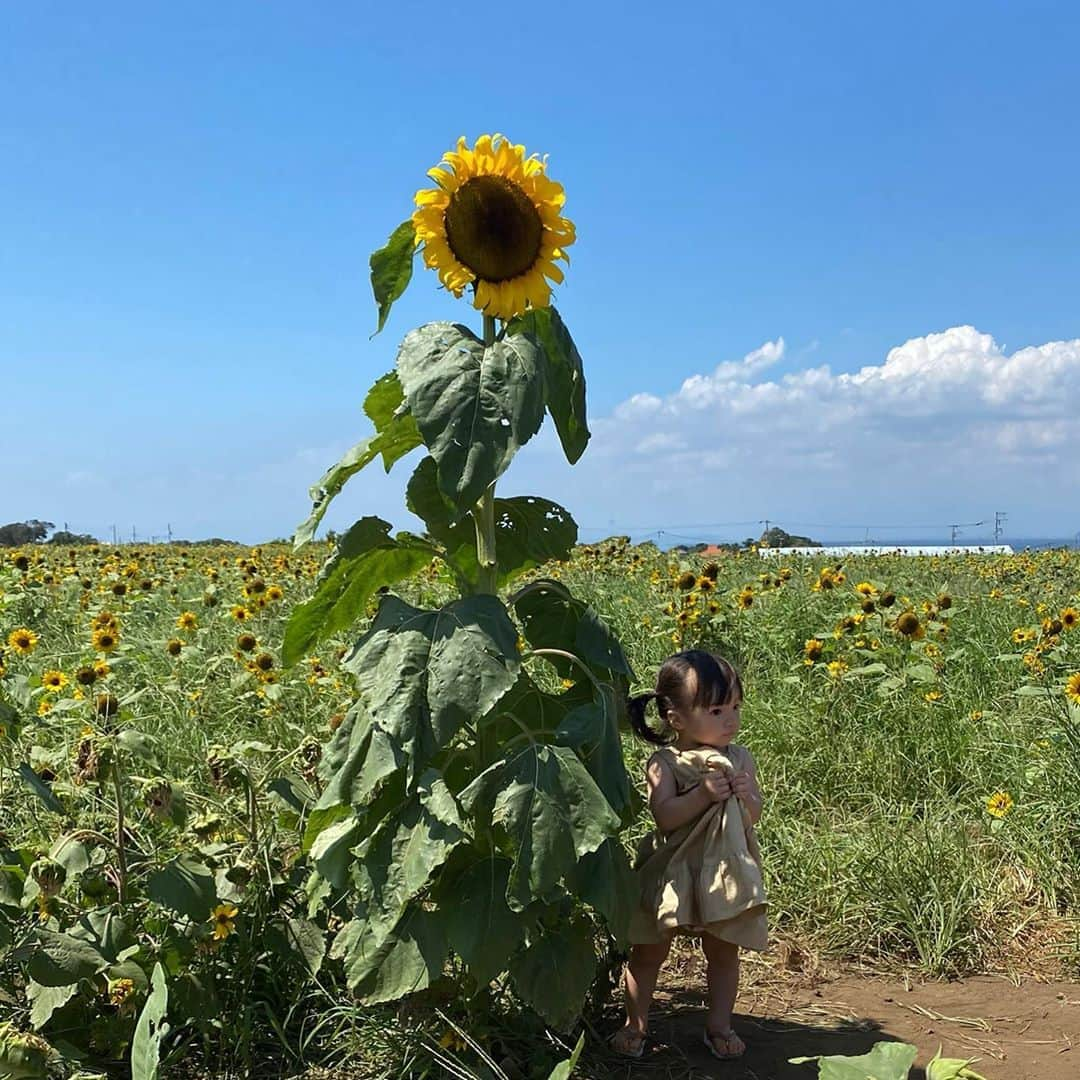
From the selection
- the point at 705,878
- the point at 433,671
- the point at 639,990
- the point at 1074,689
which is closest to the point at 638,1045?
the point at 639,990

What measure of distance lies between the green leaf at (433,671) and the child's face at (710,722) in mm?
674

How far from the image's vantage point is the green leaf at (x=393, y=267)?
6.57 ft

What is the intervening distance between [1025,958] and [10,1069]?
234cm

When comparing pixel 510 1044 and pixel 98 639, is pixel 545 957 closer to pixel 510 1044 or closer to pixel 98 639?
pixel 510 1044

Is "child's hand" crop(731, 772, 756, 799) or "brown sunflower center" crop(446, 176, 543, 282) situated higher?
"brown sunflower center" crop(446, 176, 543, 282)

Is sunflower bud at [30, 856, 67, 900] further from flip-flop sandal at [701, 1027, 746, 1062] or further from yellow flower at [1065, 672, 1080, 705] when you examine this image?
yellow flower at [1065, 672, 1080, 705]

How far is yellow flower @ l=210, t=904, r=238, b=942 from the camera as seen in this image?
221 cm

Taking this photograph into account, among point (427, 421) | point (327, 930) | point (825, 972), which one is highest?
point (427, 421)

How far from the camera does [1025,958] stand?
2779mm

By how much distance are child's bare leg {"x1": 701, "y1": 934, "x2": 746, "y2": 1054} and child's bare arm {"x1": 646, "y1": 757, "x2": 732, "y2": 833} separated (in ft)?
0.82

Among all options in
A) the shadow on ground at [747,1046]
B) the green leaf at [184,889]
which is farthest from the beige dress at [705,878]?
the green leaf at [184,889]

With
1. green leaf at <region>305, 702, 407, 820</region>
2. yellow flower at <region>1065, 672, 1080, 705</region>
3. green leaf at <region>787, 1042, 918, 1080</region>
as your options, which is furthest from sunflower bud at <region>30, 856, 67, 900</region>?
yellow flower at <region>1065, 672, 1080, 705</region>

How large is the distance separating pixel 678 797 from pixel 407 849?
686 millimetres

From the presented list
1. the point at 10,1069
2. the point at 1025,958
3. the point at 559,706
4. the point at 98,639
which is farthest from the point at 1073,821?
the point at 98,639
